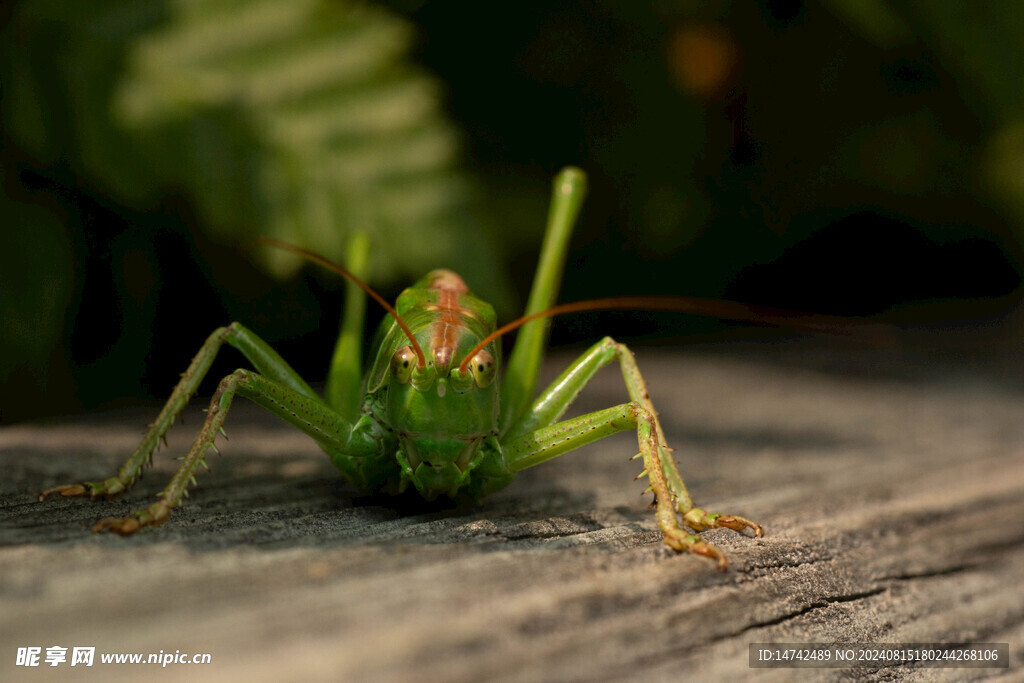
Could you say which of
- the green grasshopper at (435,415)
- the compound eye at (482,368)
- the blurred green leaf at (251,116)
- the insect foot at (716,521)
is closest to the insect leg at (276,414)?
the green grasshopper at (435,415)

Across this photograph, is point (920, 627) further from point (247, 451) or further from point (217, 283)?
point (217, 283)

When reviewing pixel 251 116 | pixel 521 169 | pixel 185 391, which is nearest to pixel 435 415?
pixel 185 391

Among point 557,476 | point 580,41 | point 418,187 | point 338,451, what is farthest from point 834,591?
point 580,41

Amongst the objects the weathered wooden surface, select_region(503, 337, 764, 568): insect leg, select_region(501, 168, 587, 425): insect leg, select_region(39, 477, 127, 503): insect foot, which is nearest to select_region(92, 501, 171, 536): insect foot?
the weathered wooden surface

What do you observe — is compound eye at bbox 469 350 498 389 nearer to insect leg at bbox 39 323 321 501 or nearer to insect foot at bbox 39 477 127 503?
insect leg at bbox 39 323 321 501

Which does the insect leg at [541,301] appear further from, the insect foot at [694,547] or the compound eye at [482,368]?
the insect foot at [694,547]

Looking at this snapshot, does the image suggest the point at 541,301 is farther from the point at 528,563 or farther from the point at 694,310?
the point at 528,563
